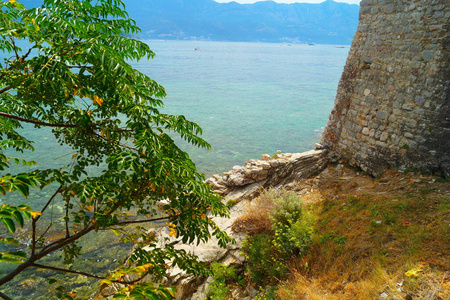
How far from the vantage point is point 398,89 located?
7418mm

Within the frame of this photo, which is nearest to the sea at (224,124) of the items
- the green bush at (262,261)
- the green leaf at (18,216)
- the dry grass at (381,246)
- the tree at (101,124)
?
the tree at (101,124)

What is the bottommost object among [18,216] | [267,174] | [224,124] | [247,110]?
[224,124]

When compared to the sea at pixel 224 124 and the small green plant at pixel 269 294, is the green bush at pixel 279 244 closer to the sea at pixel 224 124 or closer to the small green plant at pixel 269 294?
the small green plant at pixel 269 294

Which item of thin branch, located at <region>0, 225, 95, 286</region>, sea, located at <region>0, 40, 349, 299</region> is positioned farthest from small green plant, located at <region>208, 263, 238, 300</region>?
thin branch, located at <region>0, 225, 95, 286</region>

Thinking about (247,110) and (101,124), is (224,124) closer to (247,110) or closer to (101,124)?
(247,110)

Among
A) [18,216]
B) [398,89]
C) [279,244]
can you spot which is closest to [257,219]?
[279,244]

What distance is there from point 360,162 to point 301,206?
112 inches

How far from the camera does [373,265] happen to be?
15.8 ft

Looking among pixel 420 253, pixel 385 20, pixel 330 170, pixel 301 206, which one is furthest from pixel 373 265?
pixel 385 20

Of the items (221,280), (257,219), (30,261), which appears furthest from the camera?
(257,219)

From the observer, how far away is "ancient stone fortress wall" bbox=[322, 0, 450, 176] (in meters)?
6.65

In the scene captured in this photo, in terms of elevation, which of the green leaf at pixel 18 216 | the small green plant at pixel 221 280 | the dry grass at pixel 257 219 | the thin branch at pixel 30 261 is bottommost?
the small green plant at pixel 221 280

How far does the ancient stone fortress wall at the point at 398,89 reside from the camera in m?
6.65

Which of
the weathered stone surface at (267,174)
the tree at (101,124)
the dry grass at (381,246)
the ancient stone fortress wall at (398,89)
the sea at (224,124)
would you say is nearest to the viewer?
the tree at (101,124)
